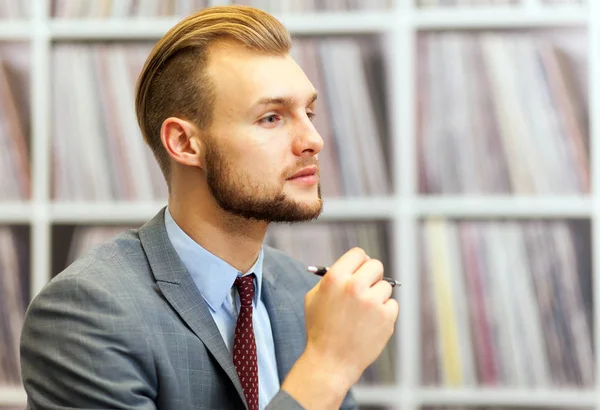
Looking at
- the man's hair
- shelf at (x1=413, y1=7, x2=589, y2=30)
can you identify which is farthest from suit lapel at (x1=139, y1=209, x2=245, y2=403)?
shelf at (x1=413, y1=7, x2=589, y2=30)

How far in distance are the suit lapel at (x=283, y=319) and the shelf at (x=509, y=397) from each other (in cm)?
82

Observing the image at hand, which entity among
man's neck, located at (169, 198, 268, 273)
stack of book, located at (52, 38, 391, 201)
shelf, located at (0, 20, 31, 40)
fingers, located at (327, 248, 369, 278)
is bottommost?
fingers, located at (327, 248, 369, 278)

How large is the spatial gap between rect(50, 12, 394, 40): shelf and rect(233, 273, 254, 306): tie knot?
1.07 m

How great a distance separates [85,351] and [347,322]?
407 mm

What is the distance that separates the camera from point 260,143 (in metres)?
1.39

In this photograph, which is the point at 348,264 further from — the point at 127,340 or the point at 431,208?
the point at 431,208

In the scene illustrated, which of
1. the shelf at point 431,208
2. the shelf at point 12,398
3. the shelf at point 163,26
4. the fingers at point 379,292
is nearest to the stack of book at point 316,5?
the shelf at point 163,26

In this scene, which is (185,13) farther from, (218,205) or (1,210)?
(218,205)

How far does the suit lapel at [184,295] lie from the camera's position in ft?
4.29

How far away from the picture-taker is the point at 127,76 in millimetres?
2354

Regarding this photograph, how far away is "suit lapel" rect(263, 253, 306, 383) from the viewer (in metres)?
1.51

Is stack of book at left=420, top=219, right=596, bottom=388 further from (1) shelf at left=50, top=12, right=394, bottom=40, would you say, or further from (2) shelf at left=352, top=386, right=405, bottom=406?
(1) shelf at left=50, top=12, right=394, bottom=40

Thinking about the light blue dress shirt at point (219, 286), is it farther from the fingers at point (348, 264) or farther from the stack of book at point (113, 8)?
the stack of book at point (113, 8)

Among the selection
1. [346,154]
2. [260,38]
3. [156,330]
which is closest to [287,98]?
[260,38]
